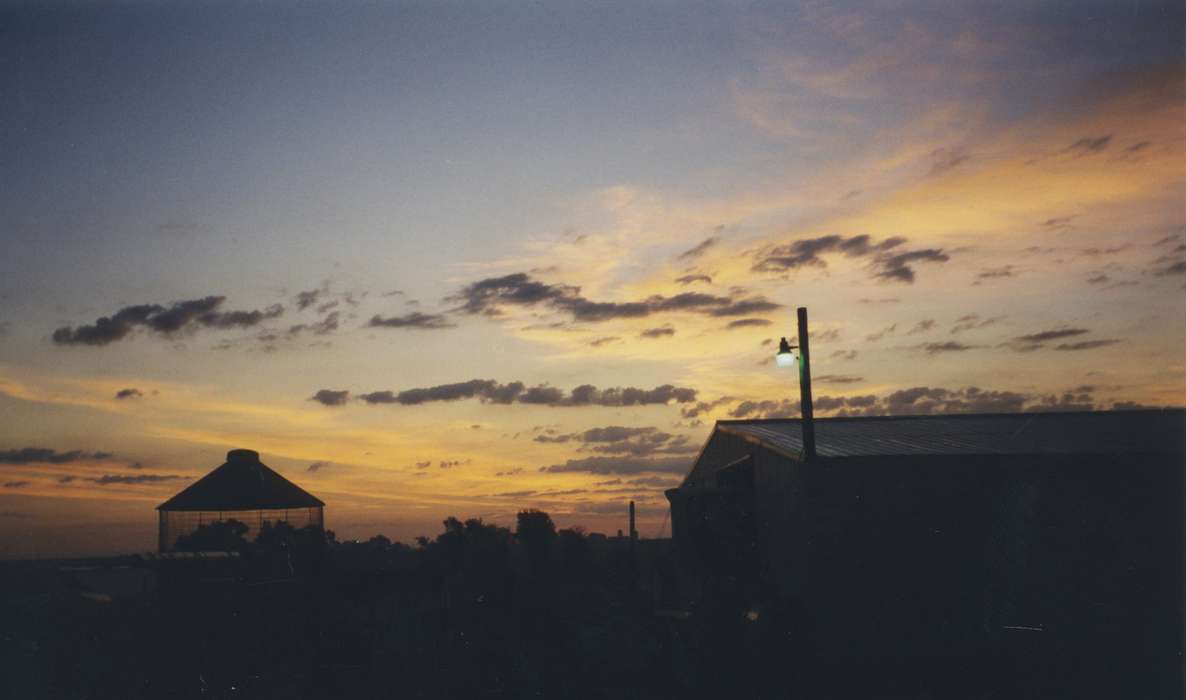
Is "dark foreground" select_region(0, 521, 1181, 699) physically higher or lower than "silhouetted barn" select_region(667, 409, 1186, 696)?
lower

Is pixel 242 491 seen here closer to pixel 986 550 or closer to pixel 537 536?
pixel 537 536

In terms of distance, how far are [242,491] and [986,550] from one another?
2685cm

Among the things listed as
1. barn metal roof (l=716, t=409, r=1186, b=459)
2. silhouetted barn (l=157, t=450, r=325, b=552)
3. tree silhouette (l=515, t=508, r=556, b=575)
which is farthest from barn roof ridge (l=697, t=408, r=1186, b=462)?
silhouetted barn (l=157, t=450, r=325, b=552)

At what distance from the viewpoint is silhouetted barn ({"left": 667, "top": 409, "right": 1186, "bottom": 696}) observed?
2014cm

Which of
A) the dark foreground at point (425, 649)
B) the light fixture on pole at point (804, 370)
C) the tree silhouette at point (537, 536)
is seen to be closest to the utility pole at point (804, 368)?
the light fixture on pole at point (804, 370)

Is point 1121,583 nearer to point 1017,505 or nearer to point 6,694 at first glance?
point 1017,505

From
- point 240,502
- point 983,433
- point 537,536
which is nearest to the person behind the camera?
point 983,433

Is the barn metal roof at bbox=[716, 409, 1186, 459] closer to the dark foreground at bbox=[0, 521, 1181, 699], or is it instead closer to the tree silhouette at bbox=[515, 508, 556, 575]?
the dark foreground at bbox=[0, 521, 1181, 699]

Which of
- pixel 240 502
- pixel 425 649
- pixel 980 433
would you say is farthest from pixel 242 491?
pixel 980 433

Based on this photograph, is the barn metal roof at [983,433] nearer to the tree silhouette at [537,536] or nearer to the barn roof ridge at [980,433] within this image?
the barn roof ridge at [980,433]

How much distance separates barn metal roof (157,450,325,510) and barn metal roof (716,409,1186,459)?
17.6m

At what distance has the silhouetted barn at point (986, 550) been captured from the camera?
66.1ft

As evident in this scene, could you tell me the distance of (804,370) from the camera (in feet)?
73.8

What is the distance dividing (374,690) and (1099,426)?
71.3 feet
